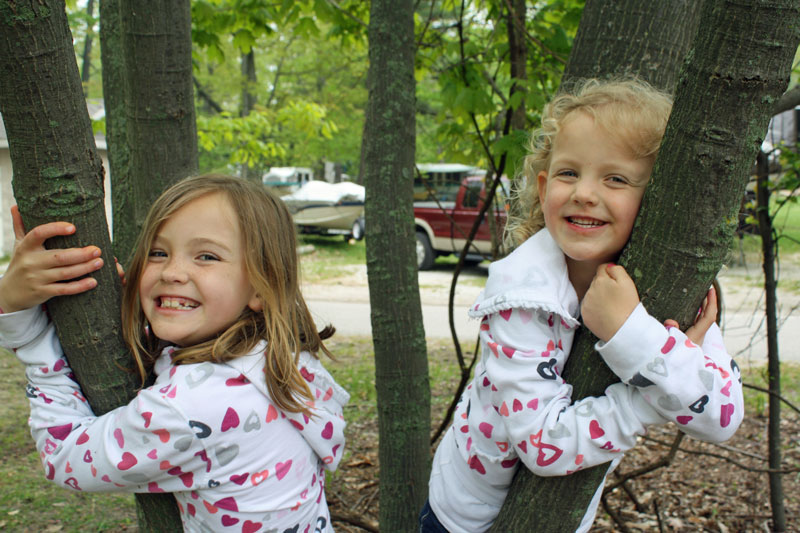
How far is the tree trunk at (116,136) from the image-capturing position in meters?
2.58

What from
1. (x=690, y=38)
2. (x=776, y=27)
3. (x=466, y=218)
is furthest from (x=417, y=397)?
(x=466, y=218)

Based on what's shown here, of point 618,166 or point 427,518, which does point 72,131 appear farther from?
point 427,518

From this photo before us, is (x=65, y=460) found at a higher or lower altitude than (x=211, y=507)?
higher

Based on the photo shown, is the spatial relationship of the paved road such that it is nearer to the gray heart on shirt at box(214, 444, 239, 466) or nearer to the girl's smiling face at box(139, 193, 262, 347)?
the girl's smiling face at box(139, 193, 262, 347)

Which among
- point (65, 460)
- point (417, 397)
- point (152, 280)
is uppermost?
point (152, 280)

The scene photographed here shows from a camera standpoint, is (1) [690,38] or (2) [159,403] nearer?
(2) [159,403]

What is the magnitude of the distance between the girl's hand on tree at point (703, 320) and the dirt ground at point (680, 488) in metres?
1.82

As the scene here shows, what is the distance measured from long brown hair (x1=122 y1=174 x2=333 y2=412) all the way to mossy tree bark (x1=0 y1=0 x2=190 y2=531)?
77mm

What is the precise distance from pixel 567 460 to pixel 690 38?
55.1 inches

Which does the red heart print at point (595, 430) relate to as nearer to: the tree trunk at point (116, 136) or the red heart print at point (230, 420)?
the red heart print at point (230, 420)

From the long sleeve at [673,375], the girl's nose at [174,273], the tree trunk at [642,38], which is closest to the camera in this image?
the long sleeve at [673,375]

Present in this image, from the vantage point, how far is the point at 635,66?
1900 mm

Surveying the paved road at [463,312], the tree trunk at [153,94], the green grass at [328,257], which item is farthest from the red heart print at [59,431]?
the green grass at [328,257]

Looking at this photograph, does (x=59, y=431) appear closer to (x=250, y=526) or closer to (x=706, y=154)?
(x=250, y=526)
